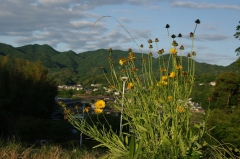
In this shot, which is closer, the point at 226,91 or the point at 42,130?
the point at 42,130

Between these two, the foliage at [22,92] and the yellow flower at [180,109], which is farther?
the foliage at [22,92]

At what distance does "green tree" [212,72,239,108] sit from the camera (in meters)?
30.6

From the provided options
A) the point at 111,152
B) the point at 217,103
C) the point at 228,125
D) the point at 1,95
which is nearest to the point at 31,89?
the point at 1,95

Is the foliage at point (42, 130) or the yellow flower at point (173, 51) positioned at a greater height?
the yellow flower at point (173, 51)

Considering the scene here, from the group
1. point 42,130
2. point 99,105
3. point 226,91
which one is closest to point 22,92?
point 42,130

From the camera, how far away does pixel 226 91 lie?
31.7 m

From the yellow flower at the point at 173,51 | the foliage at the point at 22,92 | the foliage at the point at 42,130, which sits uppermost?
the yellow flower at the point at 173,51

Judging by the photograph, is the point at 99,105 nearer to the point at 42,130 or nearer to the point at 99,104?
the point at 99,104

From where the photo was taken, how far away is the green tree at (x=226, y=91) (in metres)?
30.6

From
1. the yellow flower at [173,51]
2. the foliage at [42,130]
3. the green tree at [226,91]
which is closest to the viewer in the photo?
the yellow flower at [173,51]

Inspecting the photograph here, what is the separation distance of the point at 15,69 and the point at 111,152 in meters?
34.7

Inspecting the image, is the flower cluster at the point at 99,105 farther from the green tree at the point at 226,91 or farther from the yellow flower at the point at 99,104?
the green tree at the point at 226,91

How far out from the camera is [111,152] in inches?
127

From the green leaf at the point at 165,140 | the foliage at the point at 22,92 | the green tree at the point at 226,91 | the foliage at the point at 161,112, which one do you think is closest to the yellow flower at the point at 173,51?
the foliage at the point at 161,112
